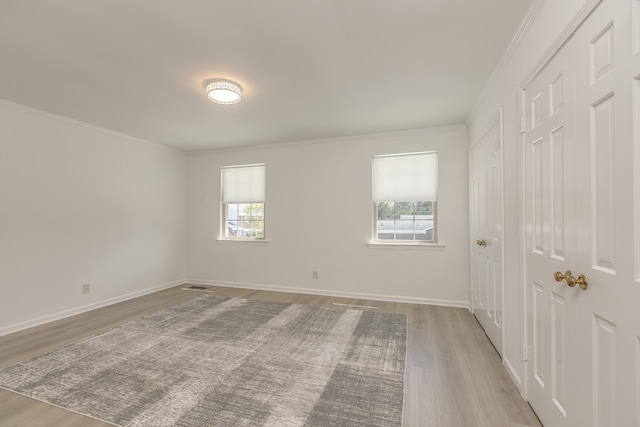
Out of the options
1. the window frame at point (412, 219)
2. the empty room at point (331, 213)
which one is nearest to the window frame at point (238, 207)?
the empty room at point (331, 213)

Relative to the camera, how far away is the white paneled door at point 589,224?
1.02 meters

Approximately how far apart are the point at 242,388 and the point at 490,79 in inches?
137

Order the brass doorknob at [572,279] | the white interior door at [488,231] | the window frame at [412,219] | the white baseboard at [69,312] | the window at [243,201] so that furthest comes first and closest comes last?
1. the window at [243,201]
2. the window frame at [412,219]
3. the white baseboard at [69,312]
4. the white interior door at [488,231]
5. the brass doorknob at [572,279]

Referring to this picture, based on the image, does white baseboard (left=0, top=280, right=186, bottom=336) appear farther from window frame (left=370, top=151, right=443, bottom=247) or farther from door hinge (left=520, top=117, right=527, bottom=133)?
door hinge (left=520, top=117, right=527, bottom=133)

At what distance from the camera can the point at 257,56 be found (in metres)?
2.31

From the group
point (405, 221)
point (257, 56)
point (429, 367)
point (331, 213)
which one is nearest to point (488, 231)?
point (429, 367)

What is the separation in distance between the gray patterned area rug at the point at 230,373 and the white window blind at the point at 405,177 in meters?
1.90

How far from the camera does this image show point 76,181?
3846 mm

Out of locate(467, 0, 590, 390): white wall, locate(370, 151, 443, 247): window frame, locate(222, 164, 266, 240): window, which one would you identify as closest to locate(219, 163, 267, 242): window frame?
locate(222, 164, 266, 240): window

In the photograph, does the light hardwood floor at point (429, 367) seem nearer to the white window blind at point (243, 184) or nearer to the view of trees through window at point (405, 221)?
the view of trees through window at point (405, 221)

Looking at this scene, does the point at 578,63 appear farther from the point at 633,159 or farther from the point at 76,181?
the point at 76,181

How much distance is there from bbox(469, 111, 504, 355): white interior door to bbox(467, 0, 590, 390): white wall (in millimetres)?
167

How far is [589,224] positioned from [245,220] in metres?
4.91

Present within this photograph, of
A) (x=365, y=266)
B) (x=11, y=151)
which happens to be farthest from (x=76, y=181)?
(x=365, y=266)
